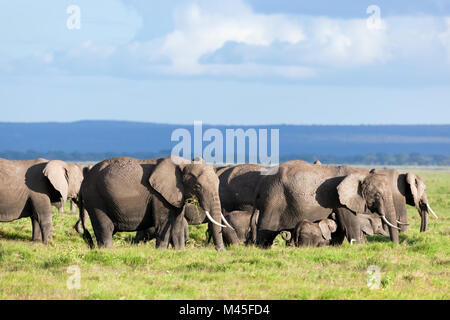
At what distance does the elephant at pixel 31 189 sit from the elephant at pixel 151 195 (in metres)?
2.72

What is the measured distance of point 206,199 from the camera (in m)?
19.1

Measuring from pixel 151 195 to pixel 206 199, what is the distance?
1247 millimetres

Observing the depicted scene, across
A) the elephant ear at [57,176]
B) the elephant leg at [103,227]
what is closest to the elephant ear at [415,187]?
the elephant ear at [57,176]

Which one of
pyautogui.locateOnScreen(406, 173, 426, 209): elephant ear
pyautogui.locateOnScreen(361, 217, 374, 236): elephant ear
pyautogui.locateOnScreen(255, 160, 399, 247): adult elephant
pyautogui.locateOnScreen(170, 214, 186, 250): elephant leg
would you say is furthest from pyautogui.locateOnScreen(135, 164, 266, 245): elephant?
pyautogui.locateOnScreen(406, 173, 426, 209): elephant ear

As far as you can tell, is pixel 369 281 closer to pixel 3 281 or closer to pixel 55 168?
pixel 3 281

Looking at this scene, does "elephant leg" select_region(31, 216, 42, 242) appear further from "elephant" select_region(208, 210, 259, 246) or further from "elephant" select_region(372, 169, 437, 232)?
"elephant" select_region(372, 169, 437, 232)

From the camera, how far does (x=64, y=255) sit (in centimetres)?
1689

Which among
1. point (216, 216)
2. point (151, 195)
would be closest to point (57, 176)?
point (151, 195)

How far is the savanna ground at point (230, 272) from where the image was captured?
13.8m

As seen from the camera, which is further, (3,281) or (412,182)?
(412,182)

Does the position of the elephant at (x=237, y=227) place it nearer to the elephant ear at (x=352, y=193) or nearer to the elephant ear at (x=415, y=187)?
the elephant ear at (x=352, y=193)
